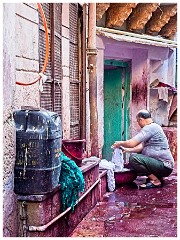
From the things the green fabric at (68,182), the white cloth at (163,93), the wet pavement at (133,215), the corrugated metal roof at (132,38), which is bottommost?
the wet pavement at (133,215)

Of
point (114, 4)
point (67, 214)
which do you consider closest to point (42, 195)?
point (67, 214)

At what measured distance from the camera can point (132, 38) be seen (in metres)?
10.4

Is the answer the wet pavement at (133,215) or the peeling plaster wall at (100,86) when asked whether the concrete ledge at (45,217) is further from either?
the peeling plaster wall at (100,86)

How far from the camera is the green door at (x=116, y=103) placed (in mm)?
11648

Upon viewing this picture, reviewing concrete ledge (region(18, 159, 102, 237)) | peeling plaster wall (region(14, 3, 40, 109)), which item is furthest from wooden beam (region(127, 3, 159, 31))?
concrete ledge (region(18, 159, 102, 237))

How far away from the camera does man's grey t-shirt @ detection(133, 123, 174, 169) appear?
860 centimetres

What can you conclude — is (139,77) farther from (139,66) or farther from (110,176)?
(110,176)

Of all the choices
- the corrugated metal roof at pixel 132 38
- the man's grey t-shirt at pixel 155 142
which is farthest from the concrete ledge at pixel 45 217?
the corrugated metal roof at pixel 132 38

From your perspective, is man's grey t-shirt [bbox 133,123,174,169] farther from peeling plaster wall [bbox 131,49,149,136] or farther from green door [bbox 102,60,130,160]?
peeling plaster wall [bbox 131,49,149,136]

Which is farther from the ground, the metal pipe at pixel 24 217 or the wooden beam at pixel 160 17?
the wooden beam at pixel 160 17

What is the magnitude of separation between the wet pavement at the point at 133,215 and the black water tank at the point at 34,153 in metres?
1.38

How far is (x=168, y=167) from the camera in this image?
871cm

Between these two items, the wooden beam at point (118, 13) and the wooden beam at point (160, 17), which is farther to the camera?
the wooden beam at point (160, 17)

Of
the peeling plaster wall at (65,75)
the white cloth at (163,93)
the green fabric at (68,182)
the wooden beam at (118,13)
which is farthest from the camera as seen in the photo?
the white cloth at (163,93)
